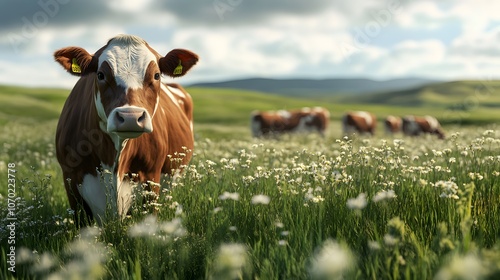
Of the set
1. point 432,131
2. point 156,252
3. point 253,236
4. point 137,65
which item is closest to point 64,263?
point 156,252

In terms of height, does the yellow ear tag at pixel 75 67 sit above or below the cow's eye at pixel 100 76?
above

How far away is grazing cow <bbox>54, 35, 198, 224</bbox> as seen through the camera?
4.66 m

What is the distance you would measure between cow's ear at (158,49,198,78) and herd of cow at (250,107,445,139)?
28108mm

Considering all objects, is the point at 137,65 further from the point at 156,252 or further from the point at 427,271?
the point at 427,271

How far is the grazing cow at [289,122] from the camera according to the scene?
34438mm

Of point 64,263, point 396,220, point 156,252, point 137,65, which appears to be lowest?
point 64,263

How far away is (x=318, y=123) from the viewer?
37062 millimetres

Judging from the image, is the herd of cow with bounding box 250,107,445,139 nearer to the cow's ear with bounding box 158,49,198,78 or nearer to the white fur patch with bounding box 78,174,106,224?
the cow's ear with bounding box 158,49,198,78

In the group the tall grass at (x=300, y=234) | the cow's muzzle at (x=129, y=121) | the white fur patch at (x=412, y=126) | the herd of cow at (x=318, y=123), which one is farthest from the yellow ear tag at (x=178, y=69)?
the white fur patch at (x=412, y=126)

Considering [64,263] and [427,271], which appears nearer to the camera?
[427,271]

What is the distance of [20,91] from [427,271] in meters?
93.9

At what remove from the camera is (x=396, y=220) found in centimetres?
279

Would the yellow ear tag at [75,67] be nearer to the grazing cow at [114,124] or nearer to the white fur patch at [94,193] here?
the grazing cow at [114,124]

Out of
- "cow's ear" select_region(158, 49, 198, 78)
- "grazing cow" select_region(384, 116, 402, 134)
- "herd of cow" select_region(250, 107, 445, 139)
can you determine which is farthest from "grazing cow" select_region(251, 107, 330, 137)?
"cow's ear" select_region(158, 49, 198, 78)
